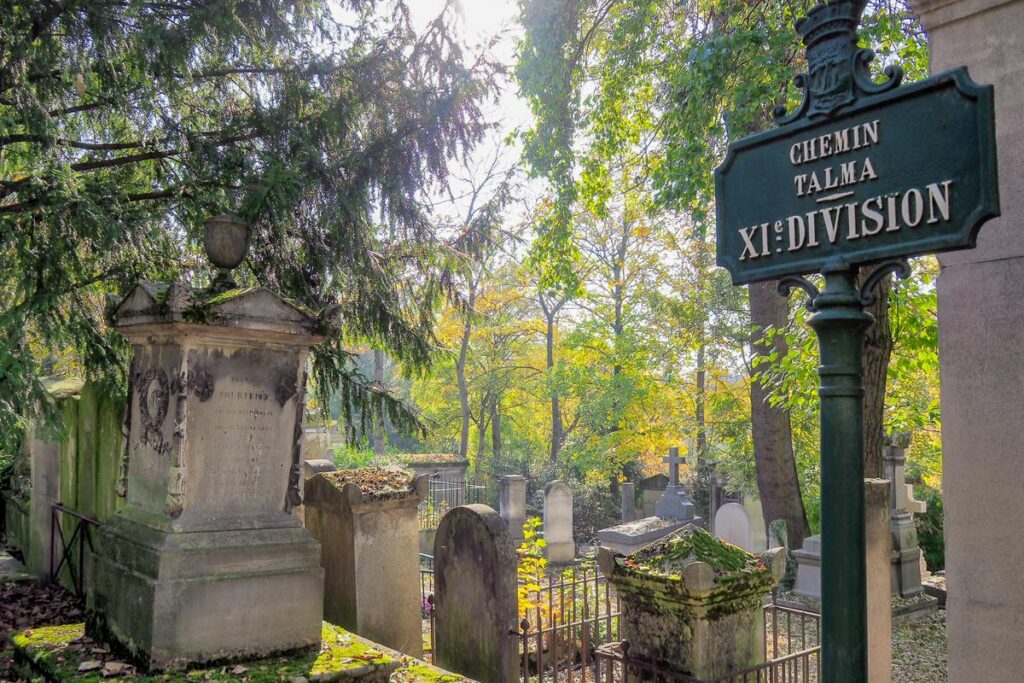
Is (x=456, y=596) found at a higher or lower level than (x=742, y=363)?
lower

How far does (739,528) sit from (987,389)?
11838 millimetres

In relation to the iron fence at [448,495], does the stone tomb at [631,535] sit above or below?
above

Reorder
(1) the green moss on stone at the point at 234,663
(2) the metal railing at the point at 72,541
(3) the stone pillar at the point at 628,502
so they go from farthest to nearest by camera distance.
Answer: (3) the stone pillar at the point at 628,502 → (2) the metal railing at the point at 72,541 → (1) the green moss on stone at the point at 234,663

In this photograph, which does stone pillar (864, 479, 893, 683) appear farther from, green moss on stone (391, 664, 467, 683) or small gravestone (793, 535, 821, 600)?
small gravestone (793, 535, 821, 600)

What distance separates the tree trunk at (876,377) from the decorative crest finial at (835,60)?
6186 millimetres

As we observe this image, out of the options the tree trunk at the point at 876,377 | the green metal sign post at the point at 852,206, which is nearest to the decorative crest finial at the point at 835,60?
the green metal sign post at the point at 852,206

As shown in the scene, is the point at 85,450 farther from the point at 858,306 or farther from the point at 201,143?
the point at 858,306

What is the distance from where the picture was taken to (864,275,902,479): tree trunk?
7.88 metres

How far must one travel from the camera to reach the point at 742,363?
22578 mm

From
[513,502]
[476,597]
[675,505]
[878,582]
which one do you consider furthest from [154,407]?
[675,505]

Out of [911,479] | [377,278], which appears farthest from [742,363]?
[377,278]

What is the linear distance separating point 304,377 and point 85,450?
3416 mm

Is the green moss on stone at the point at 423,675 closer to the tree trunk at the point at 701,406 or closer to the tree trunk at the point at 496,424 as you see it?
the tree trunk at the point at 701,406

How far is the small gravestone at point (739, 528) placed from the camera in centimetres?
1366
